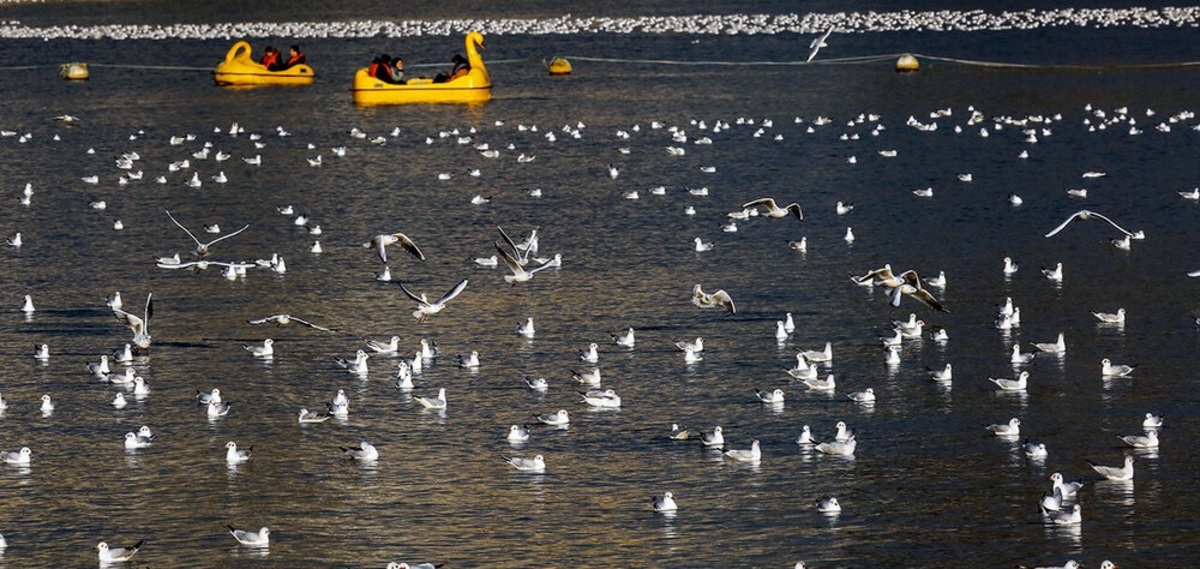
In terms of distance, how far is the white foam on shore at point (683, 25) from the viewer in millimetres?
105938

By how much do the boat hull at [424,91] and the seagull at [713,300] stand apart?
36440 millimetres

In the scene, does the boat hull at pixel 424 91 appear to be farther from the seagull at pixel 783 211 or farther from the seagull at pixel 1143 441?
the seagull at pixel 1143 441

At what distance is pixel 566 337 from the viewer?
3262 cm

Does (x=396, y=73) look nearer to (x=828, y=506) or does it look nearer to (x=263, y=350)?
(x=263, y=350)

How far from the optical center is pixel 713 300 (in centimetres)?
3388

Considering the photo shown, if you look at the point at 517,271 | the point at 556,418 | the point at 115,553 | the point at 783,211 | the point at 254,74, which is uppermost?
the point at 254,74

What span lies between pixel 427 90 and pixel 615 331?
3873cm

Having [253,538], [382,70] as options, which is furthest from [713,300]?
[382,70]

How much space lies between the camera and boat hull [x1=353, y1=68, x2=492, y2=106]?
70125 millimetres

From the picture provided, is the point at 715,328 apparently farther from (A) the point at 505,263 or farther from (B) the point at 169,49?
(B) the point at 169,49

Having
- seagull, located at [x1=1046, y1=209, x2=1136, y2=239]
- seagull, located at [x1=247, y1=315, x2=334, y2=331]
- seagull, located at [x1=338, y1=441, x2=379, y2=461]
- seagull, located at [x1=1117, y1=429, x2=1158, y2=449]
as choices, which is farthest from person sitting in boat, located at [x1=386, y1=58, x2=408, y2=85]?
seagull, located at [x1=1117, y1=429, x2=1158, y2=449]

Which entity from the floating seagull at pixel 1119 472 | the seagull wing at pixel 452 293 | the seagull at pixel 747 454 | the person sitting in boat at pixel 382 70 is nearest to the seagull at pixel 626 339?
the seagull wing at pixel 452 293

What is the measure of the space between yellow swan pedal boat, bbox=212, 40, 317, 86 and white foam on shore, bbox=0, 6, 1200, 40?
28370 mm

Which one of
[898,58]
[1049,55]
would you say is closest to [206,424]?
[898,58]
